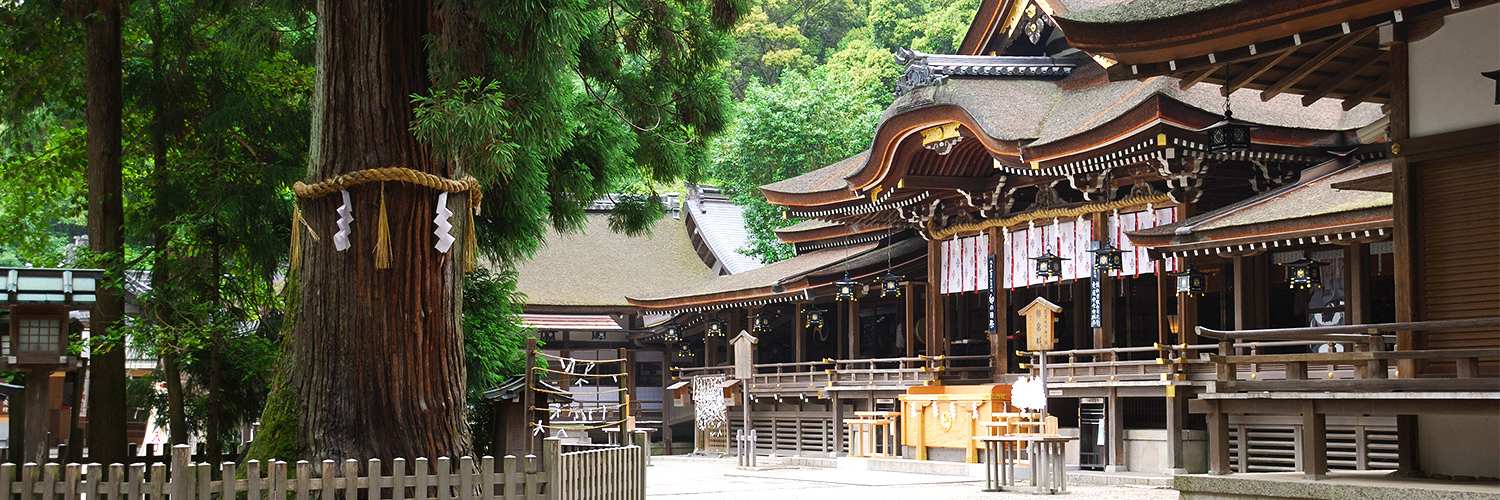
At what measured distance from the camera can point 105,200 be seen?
528 inches

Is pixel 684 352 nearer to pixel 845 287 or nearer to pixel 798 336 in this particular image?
pixel 798 336

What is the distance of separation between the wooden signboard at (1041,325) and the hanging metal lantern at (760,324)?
37.1 feet

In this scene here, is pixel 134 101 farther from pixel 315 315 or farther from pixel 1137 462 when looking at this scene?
pixel 1137 462

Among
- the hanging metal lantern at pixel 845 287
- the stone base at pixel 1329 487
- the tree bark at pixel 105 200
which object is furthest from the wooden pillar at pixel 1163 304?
the tree bark at pixel 105 200

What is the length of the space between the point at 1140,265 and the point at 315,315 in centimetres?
1387

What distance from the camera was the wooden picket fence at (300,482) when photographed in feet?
26.8

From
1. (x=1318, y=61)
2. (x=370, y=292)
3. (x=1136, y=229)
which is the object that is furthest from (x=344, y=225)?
(x=1136, y=229)

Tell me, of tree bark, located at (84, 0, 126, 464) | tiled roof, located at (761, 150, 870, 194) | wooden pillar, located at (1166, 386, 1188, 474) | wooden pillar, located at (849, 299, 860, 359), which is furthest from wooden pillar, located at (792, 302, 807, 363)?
tree bark, located at (84, 0, 126, 464)

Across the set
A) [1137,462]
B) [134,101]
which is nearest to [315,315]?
[134,101]

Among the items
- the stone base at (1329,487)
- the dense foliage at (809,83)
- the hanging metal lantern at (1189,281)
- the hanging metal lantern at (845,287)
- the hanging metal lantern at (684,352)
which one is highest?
the dense foliage at (809,83)

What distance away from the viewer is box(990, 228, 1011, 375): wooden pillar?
23734 millimetres

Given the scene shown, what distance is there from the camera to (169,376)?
14320 mm

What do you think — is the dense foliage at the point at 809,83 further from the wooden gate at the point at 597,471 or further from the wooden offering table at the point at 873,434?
the wooden gate at the point at 597,471

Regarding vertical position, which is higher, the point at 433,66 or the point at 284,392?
the point at 433,66
